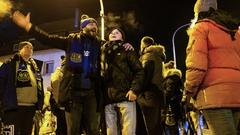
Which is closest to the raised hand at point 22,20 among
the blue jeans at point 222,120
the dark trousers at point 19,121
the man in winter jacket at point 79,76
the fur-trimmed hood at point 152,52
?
the man in winter jacket at point 79,76

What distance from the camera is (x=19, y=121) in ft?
24.7

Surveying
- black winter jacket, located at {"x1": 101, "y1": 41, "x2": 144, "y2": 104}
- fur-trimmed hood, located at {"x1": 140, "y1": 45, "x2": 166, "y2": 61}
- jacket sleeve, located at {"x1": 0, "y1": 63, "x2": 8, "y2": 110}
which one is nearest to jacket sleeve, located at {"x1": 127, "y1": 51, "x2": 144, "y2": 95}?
black winter jacket, located at {"x1": 101, "y1": 41, "x2": 144, "y2": 104}

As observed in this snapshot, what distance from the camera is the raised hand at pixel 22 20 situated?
617 centimetres

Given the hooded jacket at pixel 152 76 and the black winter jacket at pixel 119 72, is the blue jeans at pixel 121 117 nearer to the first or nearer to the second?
the black winter jacket at pixel 119 72

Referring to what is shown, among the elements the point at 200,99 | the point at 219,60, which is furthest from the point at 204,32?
the point at 200,99

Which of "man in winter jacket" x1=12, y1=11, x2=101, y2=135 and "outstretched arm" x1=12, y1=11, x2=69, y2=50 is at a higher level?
"outstretched arm" x1=12, y1=11, x2=69, y2=50

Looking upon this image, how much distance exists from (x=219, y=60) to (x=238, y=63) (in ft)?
0.77

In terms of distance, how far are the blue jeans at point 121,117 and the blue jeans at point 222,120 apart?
2.56 m

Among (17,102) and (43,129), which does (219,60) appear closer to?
(17,102)

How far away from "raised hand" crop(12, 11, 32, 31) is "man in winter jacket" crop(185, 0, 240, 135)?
286cm

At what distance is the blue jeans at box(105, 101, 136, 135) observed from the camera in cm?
660

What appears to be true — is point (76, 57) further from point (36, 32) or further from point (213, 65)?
point (213, 65)

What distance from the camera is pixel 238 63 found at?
429 cm

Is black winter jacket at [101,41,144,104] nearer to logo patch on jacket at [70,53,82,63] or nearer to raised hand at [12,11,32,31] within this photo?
logo patch on jacket at [70,53,82,63]
